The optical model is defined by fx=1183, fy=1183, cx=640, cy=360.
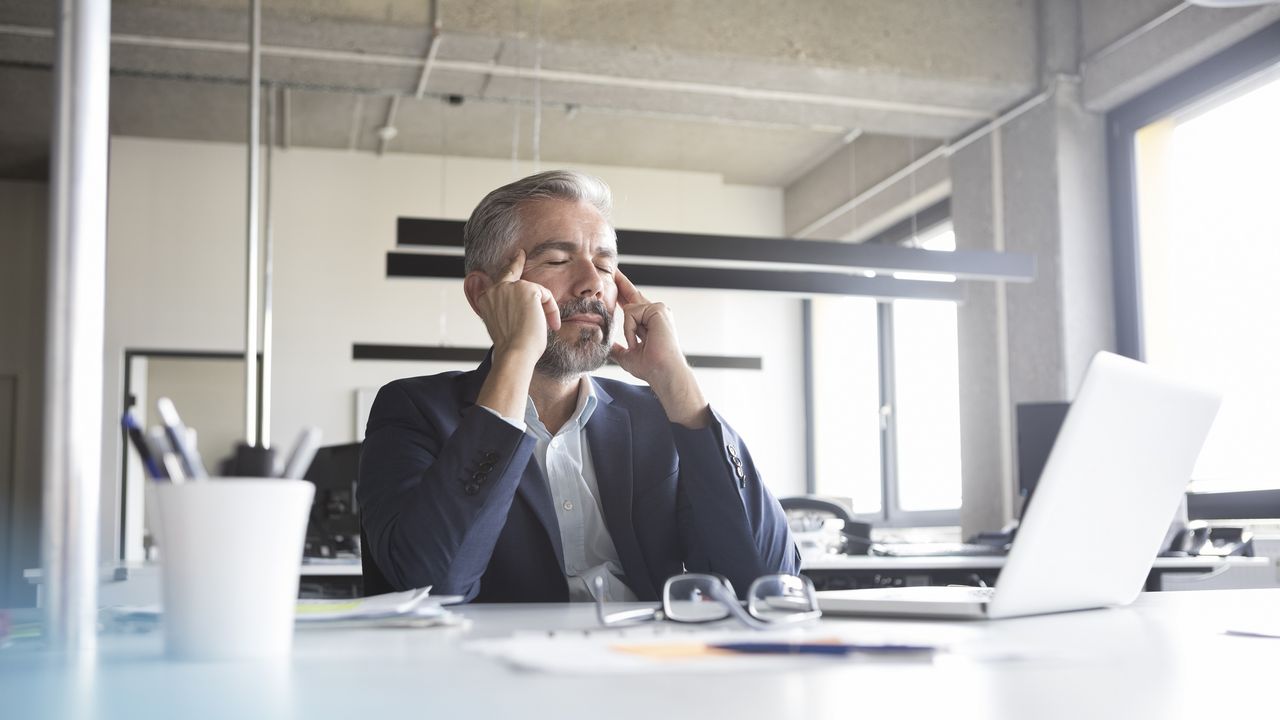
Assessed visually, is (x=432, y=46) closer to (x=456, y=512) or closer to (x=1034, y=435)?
(x=1034, y=435)

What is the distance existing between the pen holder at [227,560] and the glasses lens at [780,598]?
404 millimetres

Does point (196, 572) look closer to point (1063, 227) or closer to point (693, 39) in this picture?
point (693, 39)

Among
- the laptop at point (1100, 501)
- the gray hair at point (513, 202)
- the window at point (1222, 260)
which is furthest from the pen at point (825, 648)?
the window at point (1222, 260)

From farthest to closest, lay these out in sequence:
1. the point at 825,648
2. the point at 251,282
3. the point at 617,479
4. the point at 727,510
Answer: the point at 251,282 → the point at 617,479 → the point at 727,510 → the point at 825,648

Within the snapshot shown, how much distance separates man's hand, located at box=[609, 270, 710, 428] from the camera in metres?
1.78

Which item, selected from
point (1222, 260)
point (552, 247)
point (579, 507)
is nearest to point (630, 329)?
point (552, 247)

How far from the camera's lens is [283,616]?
79 centimetres

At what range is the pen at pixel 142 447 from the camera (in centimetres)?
74

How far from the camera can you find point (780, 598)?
1.02 meters

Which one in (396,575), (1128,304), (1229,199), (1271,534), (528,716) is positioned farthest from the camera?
(1128,304)

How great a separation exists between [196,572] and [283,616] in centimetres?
7

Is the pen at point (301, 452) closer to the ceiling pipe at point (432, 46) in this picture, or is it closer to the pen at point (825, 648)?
the pen at point (825, 648)

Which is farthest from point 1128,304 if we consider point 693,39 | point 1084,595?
point 1084,595

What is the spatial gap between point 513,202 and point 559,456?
0.47 metres
